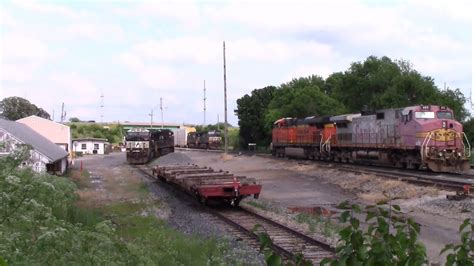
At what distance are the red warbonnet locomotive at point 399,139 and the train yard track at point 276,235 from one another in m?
14.4

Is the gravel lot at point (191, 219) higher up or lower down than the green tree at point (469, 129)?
lower down

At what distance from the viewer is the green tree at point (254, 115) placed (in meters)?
73.7

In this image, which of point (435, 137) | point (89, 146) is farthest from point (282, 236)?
point (89, 146)

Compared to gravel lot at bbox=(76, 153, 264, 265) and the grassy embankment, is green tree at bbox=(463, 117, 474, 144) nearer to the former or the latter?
gravel lot at bbox=(76, 153, 264, 265)

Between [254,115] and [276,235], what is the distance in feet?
204

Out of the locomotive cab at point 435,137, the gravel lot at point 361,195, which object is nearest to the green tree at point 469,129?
the gravel lot at point 361,195

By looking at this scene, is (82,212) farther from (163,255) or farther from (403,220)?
(403,220)

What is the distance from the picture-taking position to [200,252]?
10.3 metres

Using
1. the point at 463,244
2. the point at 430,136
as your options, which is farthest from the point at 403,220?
the point at 430,136

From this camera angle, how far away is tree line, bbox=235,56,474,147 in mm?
53781

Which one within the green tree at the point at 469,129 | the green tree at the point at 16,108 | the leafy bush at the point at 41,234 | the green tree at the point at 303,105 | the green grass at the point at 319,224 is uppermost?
the green tree at the point at 16,108

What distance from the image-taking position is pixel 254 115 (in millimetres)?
74750

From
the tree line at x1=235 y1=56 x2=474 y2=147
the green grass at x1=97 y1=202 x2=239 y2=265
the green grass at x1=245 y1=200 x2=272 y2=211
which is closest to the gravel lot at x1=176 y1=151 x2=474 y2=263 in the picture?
the green grass at x1=245 y1=200 x2=272 y2=211

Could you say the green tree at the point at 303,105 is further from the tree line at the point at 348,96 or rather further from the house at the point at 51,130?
the house at the point at 51,130
